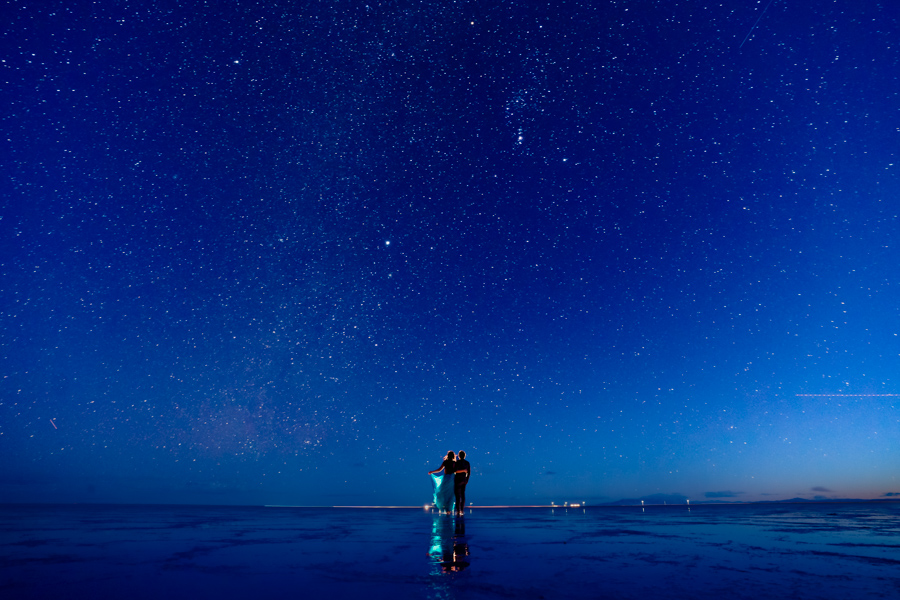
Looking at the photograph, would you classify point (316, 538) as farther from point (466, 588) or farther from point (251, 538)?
point (466, 588)

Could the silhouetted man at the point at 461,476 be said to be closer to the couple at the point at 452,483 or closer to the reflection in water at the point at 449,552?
the couple at the point at 452,483

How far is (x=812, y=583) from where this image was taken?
12.9 ft

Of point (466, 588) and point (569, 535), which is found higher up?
point (466, 588)

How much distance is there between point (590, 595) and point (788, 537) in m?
6.19

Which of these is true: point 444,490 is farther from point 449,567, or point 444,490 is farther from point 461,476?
point 449,567

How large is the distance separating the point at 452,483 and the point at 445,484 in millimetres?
230

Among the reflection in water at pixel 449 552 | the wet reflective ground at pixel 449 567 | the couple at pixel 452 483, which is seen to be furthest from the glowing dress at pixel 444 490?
the wet reflective ground at pixel 449 567

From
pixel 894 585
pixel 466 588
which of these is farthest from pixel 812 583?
pixel 466 588

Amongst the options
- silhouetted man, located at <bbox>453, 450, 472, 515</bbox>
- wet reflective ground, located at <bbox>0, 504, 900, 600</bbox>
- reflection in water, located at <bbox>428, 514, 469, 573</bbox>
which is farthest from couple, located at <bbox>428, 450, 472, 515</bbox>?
wet reflective ground, located at <bbox>0, 504, 900, 600</bbox>

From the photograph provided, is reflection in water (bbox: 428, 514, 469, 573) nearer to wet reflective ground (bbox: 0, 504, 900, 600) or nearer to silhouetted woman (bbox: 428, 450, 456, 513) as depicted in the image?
wet reflective ground (bbox: 0, 504, 900, 600)

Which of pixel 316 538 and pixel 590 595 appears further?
pixel 316 538

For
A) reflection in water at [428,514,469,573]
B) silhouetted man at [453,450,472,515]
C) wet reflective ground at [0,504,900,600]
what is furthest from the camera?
silhouetted man at [453,450,472,515]

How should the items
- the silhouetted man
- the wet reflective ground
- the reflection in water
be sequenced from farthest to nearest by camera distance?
1. the silhouetted man
2. the reflection in water
3. the wet reflective ground

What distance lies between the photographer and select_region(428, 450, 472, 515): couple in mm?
12461
